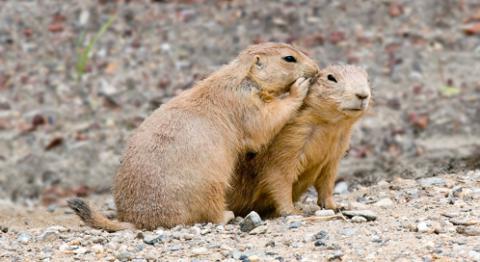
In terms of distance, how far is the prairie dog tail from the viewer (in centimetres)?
621

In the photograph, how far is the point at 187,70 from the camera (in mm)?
11164

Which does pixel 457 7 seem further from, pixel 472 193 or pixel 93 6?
pixel 472 193

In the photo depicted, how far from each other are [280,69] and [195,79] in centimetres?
453

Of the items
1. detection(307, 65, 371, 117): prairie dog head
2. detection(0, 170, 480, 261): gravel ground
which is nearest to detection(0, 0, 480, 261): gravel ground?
detection(0, 170, 480, 261): gravel ground

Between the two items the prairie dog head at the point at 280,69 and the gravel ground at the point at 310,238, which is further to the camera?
the prairie dog head at the point at 280,69

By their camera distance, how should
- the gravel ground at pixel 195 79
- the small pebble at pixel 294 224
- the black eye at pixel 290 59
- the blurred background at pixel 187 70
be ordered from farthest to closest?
the blurred background at pixel 187 70 → the gravel ground at pixel 195 79 → the black eye at pixel 290 59 → the small pebble at pixel 294 224

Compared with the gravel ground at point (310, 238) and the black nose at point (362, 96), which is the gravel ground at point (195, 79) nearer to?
the gravel ground at point (310, 238)

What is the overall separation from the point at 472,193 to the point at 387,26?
540 centimetres

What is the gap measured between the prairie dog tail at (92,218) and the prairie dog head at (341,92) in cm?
141

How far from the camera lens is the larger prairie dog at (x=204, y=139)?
614cm

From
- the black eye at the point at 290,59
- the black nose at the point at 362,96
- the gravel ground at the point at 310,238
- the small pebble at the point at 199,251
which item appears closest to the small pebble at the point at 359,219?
the gravel ground at the point at 310,238

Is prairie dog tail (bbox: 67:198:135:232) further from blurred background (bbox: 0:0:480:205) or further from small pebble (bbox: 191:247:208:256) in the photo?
blurred background (bbox: 0:0:480:205)

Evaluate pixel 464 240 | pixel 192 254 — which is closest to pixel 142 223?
pixel 192 254

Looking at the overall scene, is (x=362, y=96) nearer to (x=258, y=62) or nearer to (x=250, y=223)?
(x=258, y=62)
